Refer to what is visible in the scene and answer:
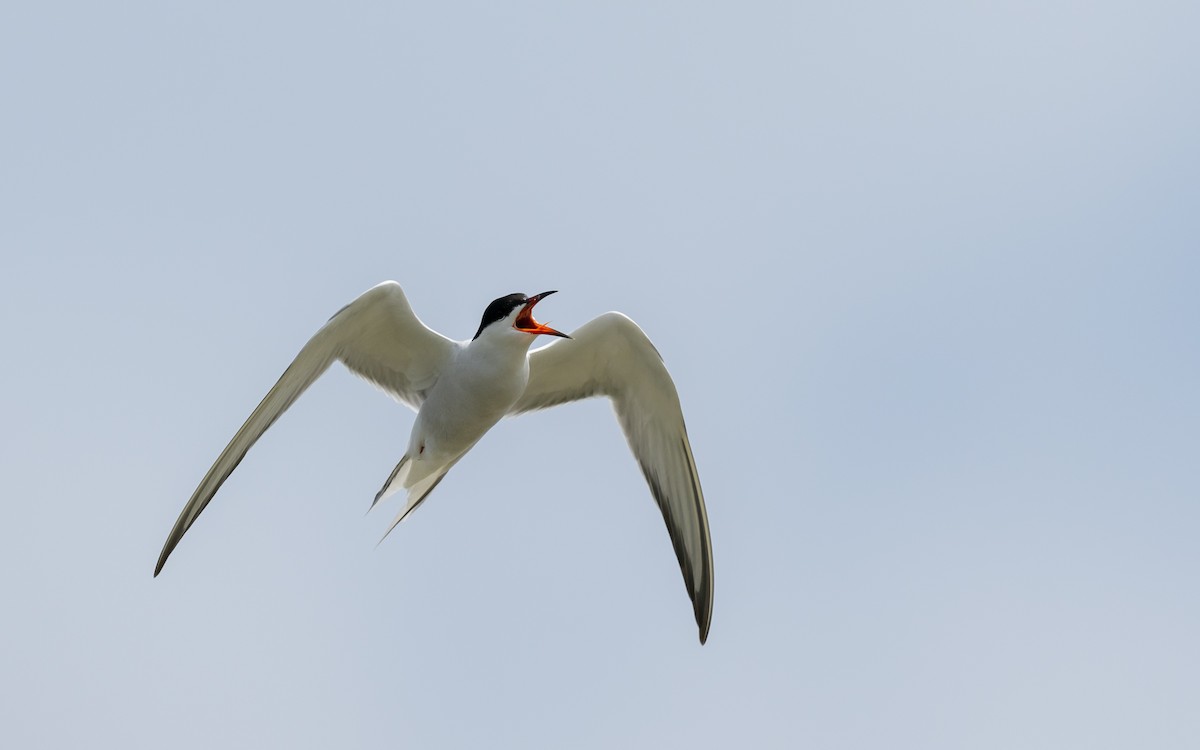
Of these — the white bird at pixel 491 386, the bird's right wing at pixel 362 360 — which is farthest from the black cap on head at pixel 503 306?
the bird's right wing at pixel 362 360

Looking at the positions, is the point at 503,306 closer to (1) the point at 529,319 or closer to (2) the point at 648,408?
(1) the point at 529,319

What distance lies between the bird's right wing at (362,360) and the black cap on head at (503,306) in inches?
21.6

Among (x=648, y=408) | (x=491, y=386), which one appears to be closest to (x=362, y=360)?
(x=491, y=386)

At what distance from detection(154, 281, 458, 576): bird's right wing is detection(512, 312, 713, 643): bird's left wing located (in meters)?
0.79

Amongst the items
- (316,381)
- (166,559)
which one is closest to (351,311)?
(316,381)

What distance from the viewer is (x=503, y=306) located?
8.41m

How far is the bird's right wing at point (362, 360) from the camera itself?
26.1ft

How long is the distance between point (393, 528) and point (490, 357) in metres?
1.63

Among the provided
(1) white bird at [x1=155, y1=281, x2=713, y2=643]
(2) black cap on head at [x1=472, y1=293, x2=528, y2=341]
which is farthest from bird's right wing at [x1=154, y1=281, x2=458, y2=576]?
(2) black cap on head at [x1=472, y1=293, x2=528, y2=341]

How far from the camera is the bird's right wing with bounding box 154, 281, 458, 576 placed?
26.1 feet

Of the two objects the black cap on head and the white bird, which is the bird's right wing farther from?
the black cap on head

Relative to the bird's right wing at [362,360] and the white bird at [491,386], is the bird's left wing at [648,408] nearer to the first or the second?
the white bird at [491,386]

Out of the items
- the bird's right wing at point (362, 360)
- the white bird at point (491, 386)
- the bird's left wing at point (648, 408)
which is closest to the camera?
the bird's right wing at point (362, 360)

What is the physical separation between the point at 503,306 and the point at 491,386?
0.56 m
